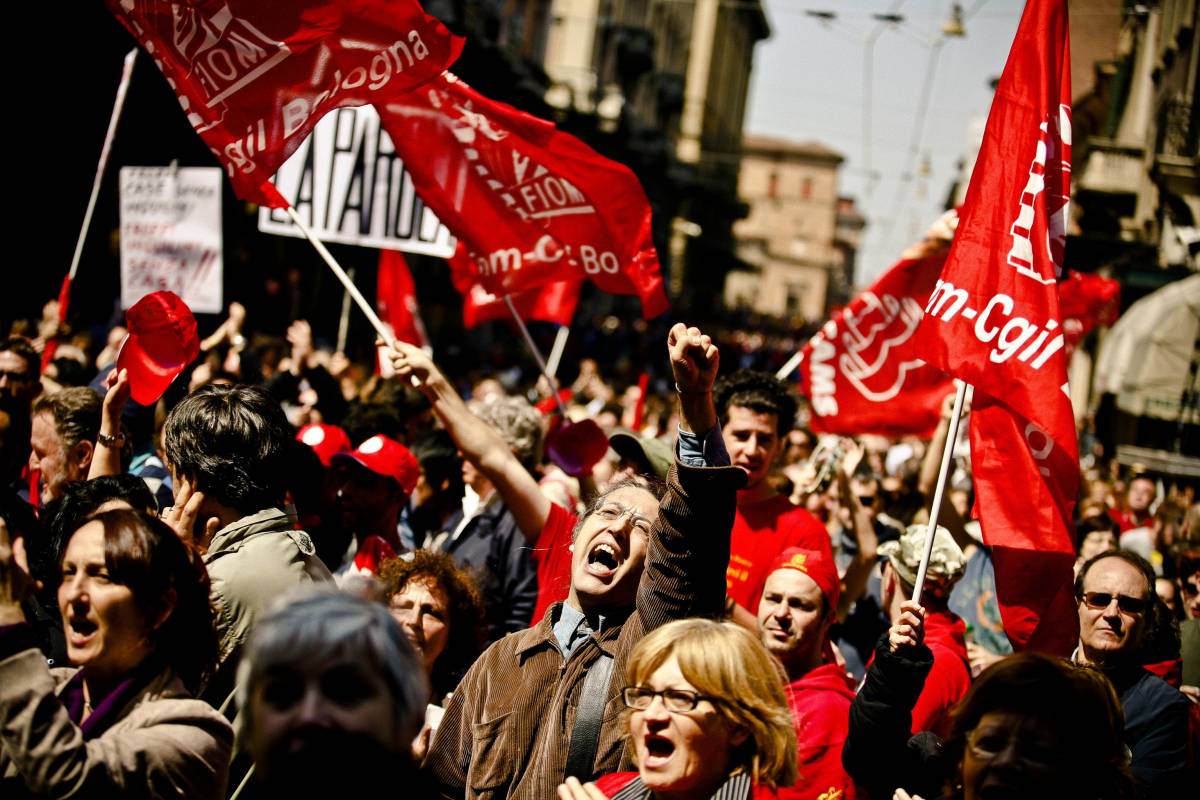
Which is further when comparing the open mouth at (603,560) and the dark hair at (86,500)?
the dark hair at (86,500)

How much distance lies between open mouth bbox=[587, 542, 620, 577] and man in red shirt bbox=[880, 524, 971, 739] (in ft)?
4.53

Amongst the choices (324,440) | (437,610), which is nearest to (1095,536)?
(324,440)

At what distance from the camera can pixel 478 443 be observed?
4.12 meters

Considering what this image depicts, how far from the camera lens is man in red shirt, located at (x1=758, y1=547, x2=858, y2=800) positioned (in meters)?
3.74

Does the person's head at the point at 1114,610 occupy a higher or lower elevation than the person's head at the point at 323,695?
lower

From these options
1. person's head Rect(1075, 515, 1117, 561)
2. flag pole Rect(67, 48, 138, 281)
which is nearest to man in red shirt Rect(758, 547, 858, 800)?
person's head Rect(1075, 515, 1117, 561)

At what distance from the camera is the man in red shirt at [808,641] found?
374cm

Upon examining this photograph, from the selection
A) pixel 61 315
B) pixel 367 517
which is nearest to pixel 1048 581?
pixel 367 517

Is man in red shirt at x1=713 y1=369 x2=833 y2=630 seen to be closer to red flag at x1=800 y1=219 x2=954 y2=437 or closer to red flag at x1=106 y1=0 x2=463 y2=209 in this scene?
red flag at x1=106 y1=0 x2=463 y2=209

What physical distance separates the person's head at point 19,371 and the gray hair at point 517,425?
1.91m

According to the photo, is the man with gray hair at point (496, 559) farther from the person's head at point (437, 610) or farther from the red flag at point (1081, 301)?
the red flag at point (1081, 301)

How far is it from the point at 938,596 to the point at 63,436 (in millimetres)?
3128

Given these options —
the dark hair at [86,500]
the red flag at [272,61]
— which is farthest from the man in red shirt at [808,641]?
the red flag at [272,61]

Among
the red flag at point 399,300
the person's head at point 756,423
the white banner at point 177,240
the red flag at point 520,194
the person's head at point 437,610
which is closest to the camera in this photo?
the person's head at point 437,610
